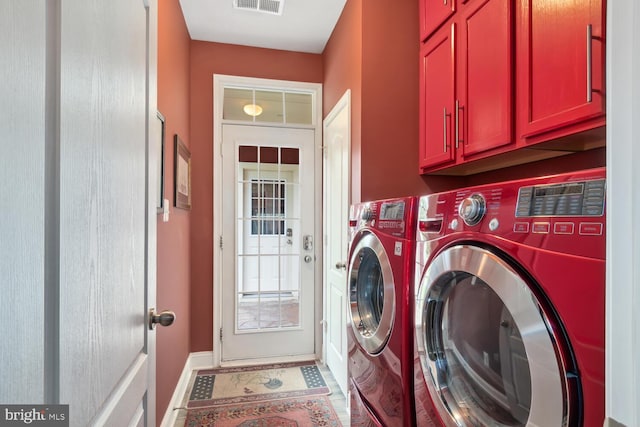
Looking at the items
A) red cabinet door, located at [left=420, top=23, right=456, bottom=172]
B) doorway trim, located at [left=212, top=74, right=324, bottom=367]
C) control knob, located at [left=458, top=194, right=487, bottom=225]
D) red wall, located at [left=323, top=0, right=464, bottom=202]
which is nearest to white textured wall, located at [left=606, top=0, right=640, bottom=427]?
control knob, located at [left=458, top=194, right=487, bottom=225]

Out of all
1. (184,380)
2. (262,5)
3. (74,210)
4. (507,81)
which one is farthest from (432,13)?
(184,380)

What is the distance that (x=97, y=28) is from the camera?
0.65 m

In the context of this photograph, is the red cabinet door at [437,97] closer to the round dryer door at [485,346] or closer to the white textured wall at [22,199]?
the round dryer door at [485,346]

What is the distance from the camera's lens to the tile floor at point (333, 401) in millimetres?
2098

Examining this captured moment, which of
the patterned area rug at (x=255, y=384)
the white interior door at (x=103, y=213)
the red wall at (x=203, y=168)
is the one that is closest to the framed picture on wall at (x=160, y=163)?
the white interior door at (x=103, y=213)

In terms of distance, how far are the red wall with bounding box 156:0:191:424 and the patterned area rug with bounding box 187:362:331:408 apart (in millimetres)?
243

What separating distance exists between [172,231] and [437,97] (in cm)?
179

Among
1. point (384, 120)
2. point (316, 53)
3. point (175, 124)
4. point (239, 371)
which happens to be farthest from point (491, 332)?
point (316, 53)

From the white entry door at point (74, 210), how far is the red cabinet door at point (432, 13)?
4.90 ft

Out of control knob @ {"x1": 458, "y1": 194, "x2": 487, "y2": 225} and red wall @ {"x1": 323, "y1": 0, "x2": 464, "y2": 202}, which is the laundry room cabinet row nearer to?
red wall @ {"x1": 323, "y1": 0, "x2": 464, "y2": 202}

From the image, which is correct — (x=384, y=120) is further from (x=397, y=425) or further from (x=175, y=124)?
(x=397, y=425)

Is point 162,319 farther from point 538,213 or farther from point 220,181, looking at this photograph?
point 220,181

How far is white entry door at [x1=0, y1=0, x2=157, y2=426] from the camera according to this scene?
16.5 inches

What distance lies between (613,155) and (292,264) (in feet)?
8.87
